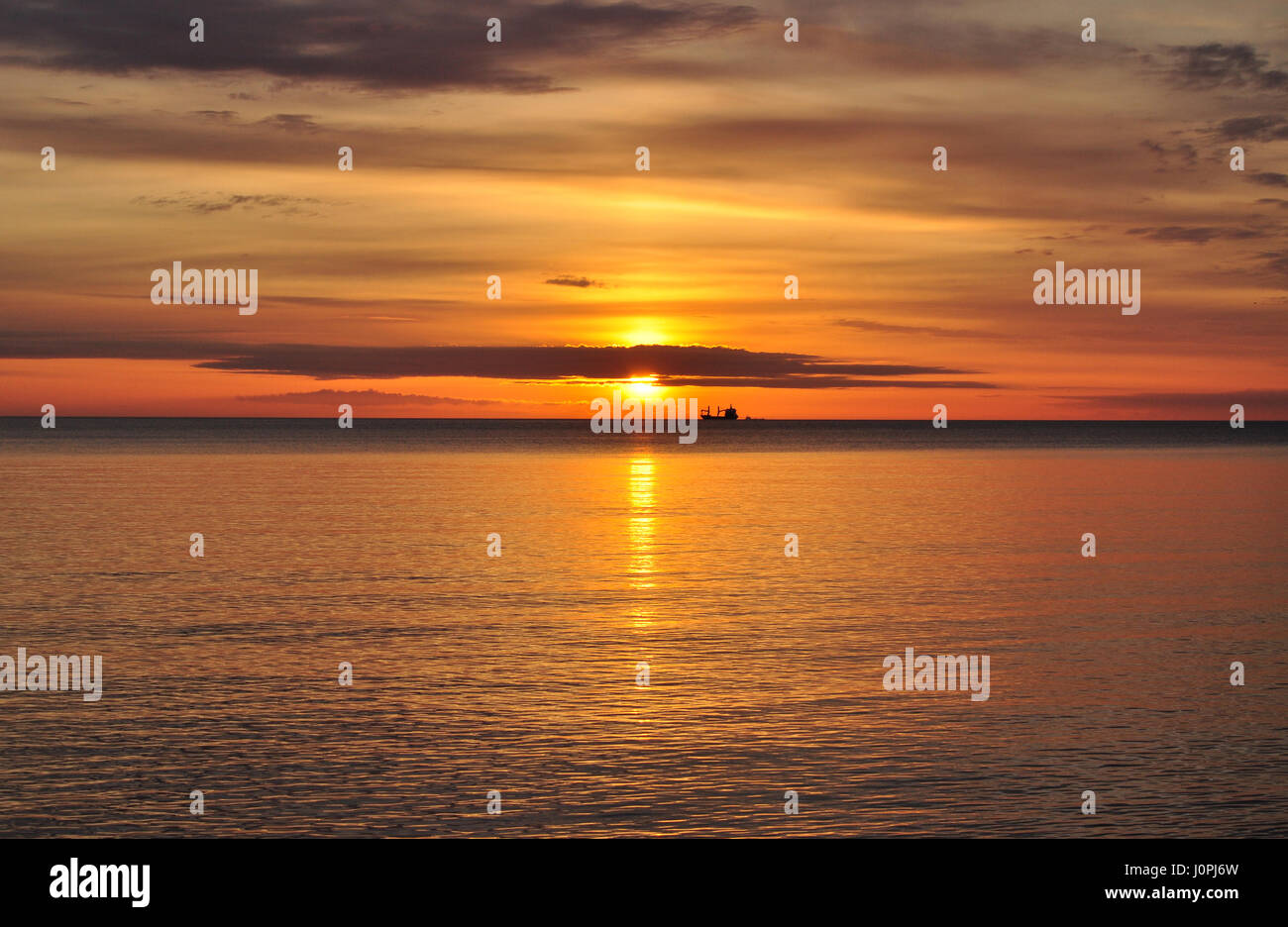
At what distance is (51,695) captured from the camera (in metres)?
22.8

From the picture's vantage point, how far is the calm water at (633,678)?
1698 cm

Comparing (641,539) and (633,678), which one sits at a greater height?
(641,539)

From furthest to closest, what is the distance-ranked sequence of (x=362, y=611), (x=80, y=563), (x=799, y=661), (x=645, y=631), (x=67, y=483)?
(x=67, y=483) → (x=80, y=563) → (x=362, y=611) → (x=645, y=631) → (x=799, y=661)

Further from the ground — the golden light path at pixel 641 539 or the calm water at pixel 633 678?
the golden light path at pixel 641 539

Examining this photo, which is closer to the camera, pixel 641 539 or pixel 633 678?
pixel 633 678

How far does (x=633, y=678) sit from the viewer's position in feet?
79.6

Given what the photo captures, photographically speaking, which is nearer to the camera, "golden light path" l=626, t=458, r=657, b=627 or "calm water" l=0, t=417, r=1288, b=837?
"calm water" l=0, t=417, r=1288, b=837

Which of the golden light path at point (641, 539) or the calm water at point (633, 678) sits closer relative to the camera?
the calm water at point (633, 678)

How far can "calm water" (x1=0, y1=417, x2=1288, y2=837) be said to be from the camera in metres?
17.0

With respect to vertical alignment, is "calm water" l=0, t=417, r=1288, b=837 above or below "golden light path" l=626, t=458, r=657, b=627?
below

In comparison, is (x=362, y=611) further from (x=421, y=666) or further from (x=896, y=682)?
(x=896, y=682)

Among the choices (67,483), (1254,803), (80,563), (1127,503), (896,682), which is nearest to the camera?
(1254,803)

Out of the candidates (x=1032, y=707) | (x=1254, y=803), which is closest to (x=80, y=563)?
(x=1032, y=707)
